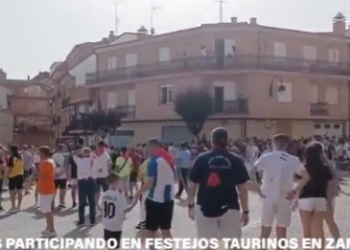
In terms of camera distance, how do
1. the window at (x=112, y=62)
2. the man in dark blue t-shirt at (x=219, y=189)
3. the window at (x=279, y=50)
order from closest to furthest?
1. the man in dark blue t-shirt at (x=219, y=189)
2. the window at (x=279, y=50)
3. the window at (x=112, y=62)

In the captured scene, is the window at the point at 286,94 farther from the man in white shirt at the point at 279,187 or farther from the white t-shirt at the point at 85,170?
the man in white shirt at the point at 279,187

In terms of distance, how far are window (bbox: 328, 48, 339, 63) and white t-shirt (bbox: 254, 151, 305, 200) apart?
4201cm

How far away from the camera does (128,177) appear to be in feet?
65.4

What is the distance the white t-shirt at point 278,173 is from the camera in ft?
32.8

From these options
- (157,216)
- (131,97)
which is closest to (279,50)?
(131,97)

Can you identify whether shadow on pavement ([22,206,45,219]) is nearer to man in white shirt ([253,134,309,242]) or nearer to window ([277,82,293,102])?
man in white shirt ([253,134,309,242])

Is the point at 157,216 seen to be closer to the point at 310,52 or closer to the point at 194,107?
the point at 194,107

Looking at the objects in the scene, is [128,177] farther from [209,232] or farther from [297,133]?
[297,133]

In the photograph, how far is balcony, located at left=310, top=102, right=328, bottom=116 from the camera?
48844 millimetres

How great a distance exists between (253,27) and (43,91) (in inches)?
1856

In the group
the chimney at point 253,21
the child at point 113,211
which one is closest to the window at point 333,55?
the chimney at point 253,21

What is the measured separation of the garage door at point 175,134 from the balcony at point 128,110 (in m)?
3.49

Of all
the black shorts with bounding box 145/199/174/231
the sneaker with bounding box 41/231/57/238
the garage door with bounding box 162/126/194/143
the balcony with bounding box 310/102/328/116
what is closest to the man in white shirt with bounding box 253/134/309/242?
the black shorts with bounding box 145/199/174/231

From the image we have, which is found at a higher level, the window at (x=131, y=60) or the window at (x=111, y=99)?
the window at (x=131, y=60)
